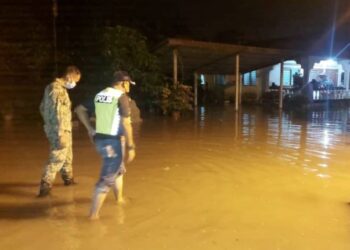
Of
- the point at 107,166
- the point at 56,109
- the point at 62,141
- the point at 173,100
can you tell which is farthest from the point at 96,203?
the point at 173,100

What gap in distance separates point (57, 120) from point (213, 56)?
48.1ft

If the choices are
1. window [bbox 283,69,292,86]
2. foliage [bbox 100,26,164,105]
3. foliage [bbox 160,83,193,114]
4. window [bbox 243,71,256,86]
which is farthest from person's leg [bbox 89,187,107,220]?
window [bbox 283,69,292,86]

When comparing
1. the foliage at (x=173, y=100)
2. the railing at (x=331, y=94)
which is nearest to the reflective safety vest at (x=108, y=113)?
the foliage at (x=173, y=100)

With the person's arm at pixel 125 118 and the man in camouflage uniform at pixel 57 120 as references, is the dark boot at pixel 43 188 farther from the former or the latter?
the person's arm at pixel 125 118

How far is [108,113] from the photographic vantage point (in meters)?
4.49

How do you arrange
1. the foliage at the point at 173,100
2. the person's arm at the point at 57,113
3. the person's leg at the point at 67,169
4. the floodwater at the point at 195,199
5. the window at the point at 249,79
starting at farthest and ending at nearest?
the window at the point at 249,79, the foliage at the point at 173,100, the person's leg at the point at 67,169, the person's arm at the point at 57,113, the floodwater at the point at 195,199

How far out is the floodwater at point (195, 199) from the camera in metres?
4.07

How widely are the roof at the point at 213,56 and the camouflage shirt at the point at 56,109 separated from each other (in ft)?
33.8

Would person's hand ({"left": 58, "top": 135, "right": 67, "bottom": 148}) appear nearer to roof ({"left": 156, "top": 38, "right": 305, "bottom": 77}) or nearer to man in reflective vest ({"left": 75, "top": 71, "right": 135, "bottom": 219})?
man in reflective vest ({"left": 75, "top": 71, "right": 135, "bottom": 219})

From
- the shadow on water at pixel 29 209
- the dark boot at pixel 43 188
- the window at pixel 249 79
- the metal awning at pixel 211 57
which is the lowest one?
the shadow on water at pixel 29 209

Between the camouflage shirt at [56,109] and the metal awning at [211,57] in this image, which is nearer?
the camouflage shirt at [56,109]

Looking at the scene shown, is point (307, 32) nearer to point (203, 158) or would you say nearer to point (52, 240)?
point (203, 158)

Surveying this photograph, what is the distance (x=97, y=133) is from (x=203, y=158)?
12.3 feet

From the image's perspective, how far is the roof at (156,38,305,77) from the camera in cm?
1648
